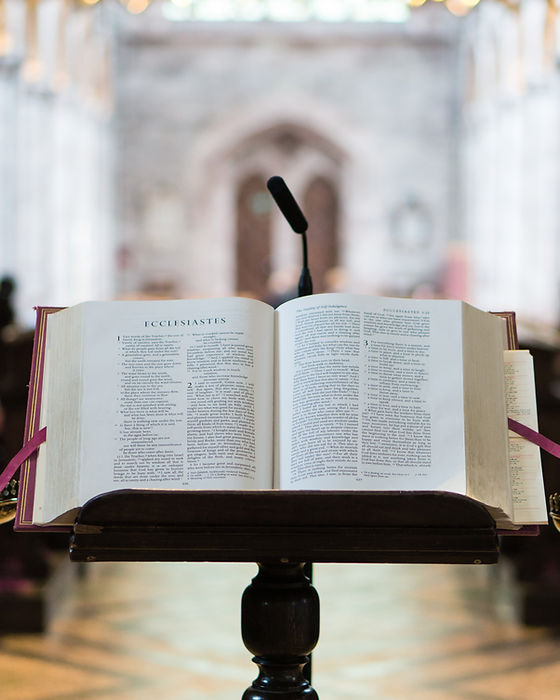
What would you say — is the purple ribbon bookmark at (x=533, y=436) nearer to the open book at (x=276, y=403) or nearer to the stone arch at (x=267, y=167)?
the open book at (x=276, y=403)

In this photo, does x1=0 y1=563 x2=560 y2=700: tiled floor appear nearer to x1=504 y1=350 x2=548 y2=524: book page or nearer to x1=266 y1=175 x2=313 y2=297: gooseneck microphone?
x1=504 y1=350 x2=548 y2=524: book page

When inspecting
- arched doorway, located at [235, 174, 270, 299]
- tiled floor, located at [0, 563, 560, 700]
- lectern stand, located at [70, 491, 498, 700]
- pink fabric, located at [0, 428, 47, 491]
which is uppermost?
arched doorway, located at [235, 174, 270, 299]

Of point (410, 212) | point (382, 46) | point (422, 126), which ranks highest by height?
point (382, 46)

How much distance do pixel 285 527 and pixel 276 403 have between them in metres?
0.28

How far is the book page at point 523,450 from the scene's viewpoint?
92.4 inches

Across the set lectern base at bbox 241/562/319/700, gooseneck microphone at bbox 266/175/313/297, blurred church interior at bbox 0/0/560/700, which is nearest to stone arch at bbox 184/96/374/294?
blurred church interior at bbox 0/0/560/700

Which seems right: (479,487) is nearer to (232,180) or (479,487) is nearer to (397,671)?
(397,671)

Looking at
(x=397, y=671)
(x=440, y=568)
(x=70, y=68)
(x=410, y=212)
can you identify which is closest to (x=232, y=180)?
(x=410, y=212)

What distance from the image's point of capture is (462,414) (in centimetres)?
224

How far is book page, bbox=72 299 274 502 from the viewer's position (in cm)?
222

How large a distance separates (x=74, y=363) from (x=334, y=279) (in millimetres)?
16031

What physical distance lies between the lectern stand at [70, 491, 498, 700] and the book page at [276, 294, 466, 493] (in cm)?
7

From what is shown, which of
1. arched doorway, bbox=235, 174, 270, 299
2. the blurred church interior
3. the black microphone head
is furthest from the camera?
arched doorway, bbox=235, 174, 270, 299

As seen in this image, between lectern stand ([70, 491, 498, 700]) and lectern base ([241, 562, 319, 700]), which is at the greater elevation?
lectern stand ([70, 491, 498, 700])
